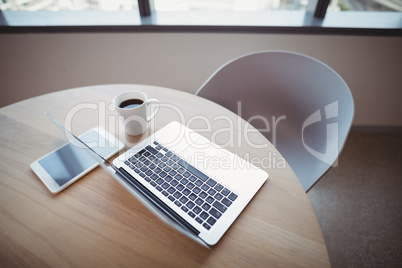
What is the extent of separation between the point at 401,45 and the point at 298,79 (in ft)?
3.31

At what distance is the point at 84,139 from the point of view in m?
0.71

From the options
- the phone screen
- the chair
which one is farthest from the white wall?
the phone screen

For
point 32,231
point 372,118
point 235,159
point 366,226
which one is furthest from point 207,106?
point 372,118

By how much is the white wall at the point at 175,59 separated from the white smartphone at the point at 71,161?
96 centimetres

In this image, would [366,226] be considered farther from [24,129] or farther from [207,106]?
[24,129]

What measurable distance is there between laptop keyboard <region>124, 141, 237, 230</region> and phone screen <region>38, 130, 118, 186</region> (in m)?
0.10

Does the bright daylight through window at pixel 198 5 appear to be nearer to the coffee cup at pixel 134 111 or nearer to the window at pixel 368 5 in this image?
the window at pixel 368 5

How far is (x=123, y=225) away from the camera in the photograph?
0.52m

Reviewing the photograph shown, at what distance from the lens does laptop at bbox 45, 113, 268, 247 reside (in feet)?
1.70

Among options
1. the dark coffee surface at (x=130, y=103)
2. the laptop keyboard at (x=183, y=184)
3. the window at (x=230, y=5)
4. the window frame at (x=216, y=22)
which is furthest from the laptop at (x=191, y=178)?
the window at (x=230, y=5)

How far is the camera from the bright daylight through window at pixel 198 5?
4.89 ft

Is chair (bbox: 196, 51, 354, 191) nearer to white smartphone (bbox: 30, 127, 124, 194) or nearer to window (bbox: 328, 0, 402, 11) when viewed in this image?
white smartphone (bbox: 30, 127, 124, 194)

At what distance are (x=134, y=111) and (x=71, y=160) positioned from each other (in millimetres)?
224

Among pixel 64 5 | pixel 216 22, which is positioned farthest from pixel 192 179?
pixel 64 5
